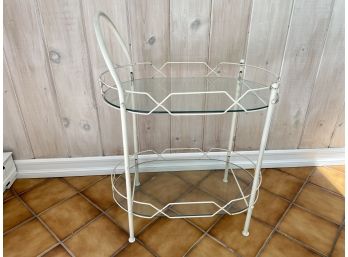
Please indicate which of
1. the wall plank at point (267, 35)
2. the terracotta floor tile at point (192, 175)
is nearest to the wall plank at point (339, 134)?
the wall plank at point (267, 35)

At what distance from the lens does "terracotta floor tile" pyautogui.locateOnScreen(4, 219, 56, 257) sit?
942mm

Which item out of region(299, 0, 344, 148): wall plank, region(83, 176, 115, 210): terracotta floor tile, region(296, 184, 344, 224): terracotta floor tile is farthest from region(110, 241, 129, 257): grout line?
region(299, 0, 344, 148): wall plank

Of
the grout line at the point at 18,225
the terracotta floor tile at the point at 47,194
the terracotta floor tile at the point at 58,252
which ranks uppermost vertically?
the terracotta floor tile at the point at 47,194

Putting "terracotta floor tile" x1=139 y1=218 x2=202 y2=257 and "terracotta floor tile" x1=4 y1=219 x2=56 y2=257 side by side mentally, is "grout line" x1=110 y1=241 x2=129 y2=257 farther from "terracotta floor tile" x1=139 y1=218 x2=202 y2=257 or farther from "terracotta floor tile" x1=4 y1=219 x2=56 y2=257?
"terracotta floor tile" x1=4 y1=219 x2=56 y2=257

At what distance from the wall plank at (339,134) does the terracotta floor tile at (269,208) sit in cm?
51

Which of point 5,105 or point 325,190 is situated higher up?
point 5,105

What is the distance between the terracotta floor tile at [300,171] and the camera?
136 centimetres

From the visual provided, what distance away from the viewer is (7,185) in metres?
1.23

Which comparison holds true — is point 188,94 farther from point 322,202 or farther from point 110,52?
point 322,202

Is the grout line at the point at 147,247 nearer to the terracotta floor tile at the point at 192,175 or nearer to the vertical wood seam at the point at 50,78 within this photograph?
the terracotta floor tile at the point at 192,175

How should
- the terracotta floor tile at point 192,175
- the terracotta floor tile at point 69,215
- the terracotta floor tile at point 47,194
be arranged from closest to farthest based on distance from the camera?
1. the terracotta floor tile at point 69,215
2. the terracotta floor tile at point 47,194
3. the terracotta floor tile at point 192,175

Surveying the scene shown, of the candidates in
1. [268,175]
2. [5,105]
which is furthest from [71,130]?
[268,175]

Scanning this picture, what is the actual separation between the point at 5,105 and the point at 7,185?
394mm

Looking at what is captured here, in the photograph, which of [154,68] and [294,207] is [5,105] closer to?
[154,68]
